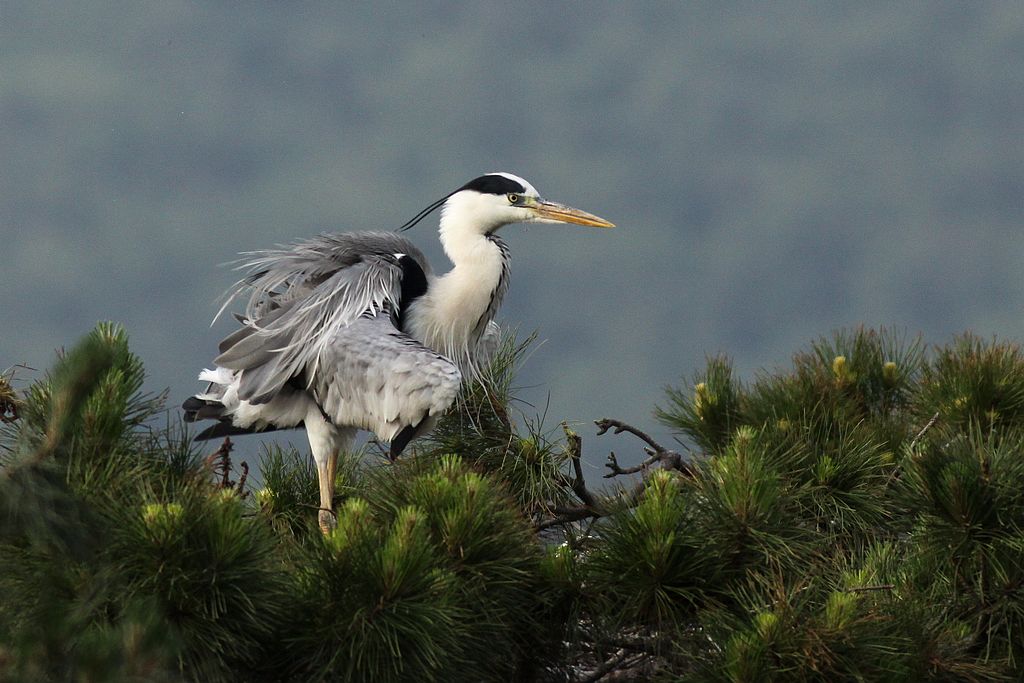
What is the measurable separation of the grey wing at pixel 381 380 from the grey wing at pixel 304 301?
0.22 feet

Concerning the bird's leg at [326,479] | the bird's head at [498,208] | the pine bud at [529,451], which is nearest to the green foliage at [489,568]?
the bird's leg at [326,479]

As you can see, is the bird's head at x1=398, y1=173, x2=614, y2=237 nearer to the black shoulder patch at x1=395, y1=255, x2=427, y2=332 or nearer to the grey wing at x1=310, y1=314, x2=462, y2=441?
the black shoulder patch at x1=395, y1=255, x2=427, y2=332

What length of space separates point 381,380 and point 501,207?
1.25 metres

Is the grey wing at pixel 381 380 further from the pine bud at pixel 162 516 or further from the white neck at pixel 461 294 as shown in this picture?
the pine bud at pixel 162 516

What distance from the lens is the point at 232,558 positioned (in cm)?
338

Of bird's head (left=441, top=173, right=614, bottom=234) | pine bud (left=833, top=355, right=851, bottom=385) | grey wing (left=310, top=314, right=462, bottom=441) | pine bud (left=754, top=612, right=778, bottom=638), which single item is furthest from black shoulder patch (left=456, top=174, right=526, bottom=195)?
pine bud (left=754, top=612, right=778, bottom=638)

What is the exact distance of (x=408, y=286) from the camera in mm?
5859

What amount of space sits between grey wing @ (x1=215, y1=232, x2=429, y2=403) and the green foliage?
78 centimetres

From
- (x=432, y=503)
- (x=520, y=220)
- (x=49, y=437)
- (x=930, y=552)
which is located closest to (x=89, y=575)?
(x=49, y=437)

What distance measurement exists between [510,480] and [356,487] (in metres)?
0.57

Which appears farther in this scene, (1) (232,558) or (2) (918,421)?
(2) (918,421)

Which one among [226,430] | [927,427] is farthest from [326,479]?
[927,427]

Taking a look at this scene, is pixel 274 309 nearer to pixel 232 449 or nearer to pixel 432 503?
pixel 232 449

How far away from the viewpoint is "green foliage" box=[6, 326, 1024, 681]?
3.32 m
